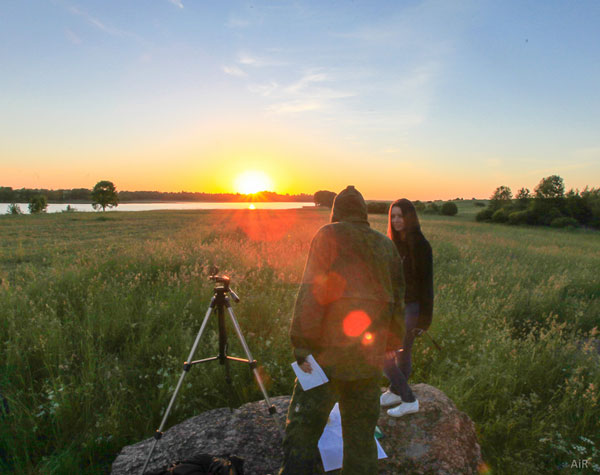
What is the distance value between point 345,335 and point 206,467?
1.48 metres

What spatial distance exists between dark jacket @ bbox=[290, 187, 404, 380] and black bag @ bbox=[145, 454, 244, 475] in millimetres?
1000

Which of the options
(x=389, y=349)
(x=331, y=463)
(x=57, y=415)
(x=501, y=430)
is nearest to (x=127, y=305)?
(x=57, y=415)

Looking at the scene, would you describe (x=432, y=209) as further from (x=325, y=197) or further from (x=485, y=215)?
(x=325, y=197)

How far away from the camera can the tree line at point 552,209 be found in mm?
42281

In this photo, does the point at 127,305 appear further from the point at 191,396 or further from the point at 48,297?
the point at 191,396

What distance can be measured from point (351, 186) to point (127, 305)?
16.0 feet

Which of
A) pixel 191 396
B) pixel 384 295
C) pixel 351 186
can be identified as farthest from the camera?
pixel 191 396

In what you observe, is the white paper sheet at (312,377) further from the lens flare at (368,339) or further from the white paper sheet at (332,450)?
the white paper sheet at (332,450)

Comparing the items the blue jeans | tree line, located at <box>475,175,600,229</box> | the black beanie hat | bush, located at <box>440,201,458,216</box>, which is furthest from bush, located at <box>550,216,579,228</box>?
the black beanie hat

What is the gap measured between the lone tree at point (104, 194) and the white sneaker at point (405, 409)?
329 ft

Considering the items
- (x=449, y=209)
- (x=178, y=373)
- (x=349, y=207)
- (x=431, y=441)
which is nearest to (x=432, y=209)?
(x=449, y=209)

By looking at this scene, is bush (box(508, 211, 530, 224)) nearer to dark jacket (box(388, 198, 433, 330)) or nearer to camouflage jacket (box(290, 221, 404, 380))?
dark jacket (box(388, 198, 433, 330))

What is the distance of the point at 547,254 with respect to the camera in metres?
14.9

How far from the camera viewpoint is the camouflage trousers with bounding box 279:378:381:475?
6.57 feet
